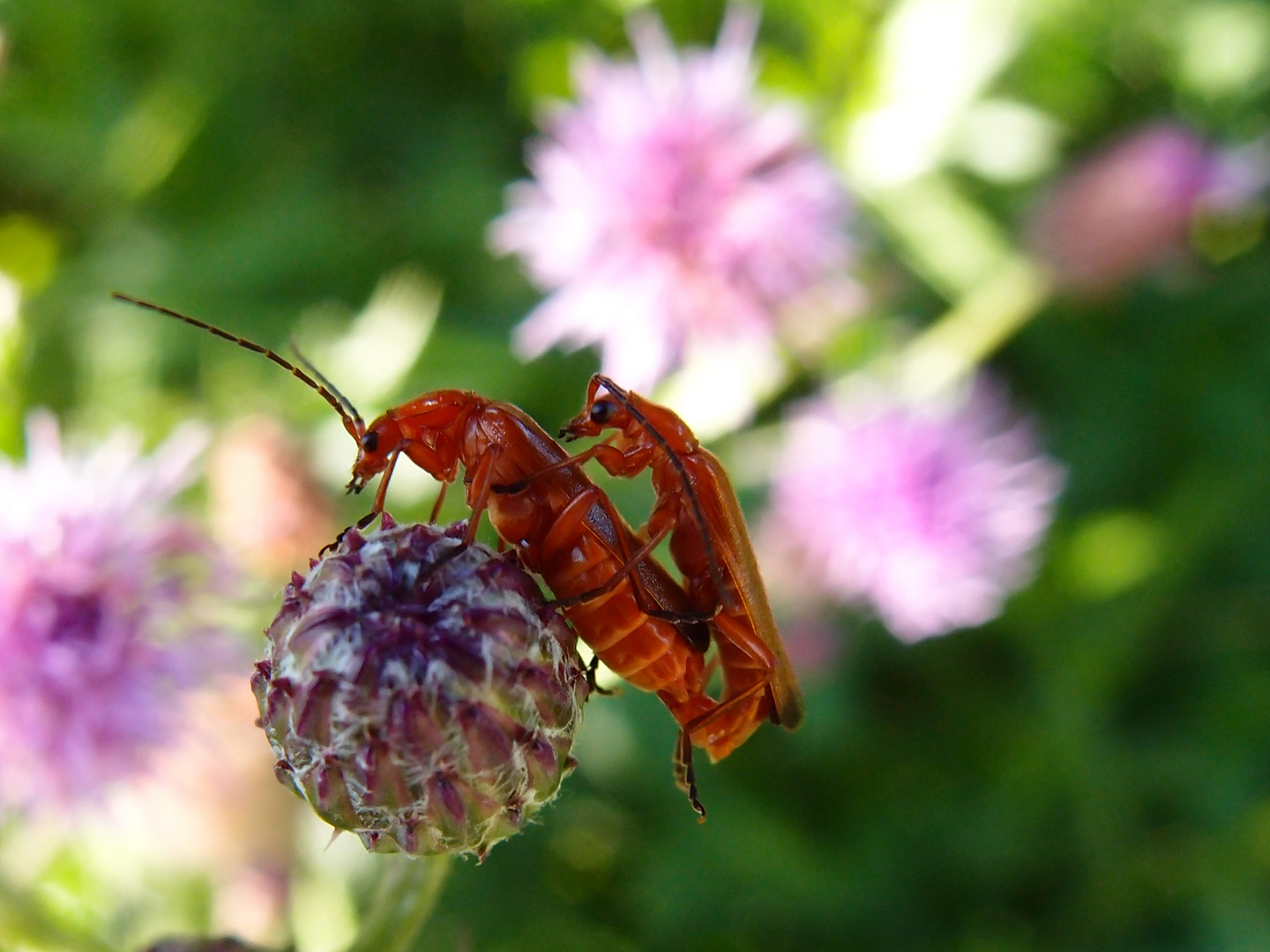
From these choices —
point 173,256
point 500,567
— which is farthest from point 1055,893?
point 173,256

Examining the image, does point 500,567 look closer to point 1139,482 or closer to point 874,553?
point 874,553

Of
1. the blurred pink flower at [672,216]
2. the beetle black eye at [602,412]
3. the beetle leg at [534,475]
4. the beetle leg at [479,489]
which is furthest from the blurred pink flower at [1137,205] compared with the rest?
the beetle leg at [479,489]

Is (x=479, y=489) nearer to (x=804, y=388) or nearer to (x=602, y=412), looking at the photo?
(x=602, y=412)

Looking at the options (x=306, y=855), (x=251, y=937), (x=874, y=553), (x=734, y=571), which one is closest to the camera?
(x=734, y=571)

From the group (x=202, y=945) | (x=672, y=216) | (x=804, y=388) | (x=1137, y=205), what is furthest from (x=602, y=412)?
(x=1137, y=205)

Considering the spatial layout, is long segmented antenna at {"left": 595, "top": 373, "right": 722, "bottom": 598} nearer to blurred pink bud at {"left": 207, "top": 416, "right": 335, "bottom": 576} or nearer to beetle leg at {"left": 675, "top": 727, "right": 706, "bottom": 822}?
beetle leg at {"left": 675, "top": 727, "right": 706, "bottom": 822}

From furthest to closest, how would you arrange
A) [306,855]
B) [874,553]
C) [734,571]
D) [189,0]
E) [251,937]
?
1. [189,0]
2. [874,553]
3. [306,855]
4. [251,937]
5. [734,571]

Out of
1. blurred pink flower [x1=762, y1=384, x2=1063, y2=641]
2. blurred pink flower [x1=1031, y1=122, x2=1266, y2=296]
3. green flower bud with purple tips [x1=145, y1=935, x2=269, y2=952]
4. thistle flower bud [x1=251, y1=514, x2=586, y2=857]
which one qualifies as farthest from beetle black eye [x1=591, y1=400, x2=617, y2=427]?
blurred pink flower [x1=1031, y1=122, x2=1266, y2=296]
